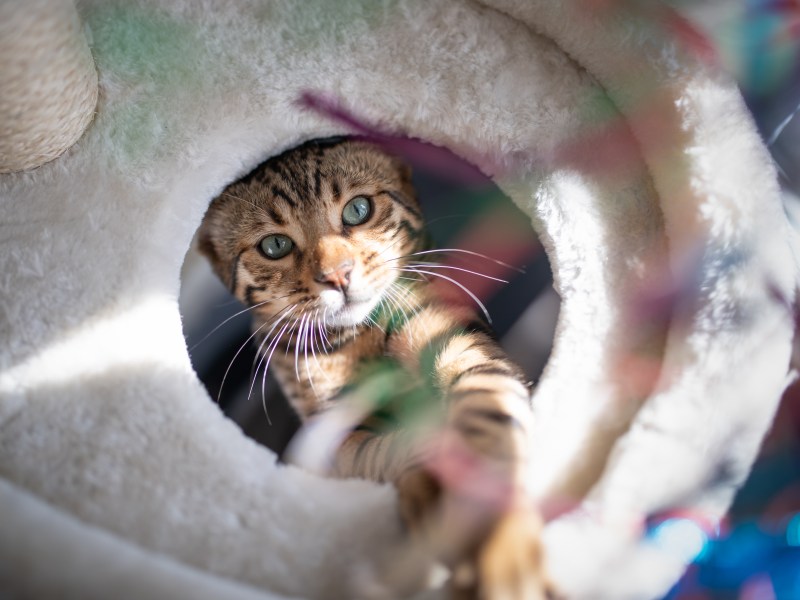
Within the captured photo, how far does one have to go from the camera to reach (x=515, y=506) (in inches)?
30.7

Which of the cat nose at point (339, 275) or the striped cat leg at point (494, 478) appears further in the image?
the cat nose at point (339, 275)

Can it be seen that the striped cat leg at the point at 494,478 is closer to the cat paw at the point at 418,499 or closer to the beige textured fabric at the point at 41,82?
the cat paw at the point at 418,499

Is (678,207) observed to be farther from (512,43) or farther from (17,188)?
(17,188)

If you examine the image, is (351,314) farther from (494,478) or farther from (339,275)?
(494,478)

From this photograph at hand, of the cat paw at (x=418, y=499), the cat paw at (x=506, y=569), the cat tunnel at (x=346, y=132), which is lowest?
the cat paw at (x=506, y=569)

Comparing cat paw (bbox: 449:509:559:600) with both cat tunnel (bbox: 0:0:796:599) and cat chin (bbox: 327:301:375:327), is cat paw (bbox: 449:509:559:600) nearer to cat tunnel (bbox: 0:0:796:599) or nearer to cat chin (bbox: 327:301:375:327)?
cat tunnel (bbox: 0:0:796:599)

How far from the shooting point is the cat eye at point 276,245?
1.28 m

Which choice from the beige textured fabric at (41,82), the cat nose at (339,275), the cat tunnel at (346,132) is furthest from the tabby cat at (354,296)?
the beige textured fabric at (41,82)

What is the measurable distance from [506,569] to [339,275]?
597 millimetres

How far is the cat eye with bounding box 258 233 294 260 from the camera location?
1278 mm

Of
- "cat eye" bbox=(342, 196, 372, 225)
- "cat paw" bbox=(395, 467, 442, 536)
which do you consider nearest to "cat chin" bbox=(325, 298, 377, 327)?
"cat eye" bbox=(342, 196, 372, 225)

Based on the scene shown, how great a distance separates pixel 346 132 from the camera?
116 cm

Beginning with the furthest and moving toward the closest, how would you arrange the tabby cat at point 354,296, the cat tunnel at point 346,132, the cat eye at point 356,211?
the cat eye at point 356,211, the tabby cat at point 354,296, the cat tunnel at point 346,132

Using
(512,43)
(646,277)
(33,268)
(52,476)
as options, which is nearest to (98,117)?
(33,268)
